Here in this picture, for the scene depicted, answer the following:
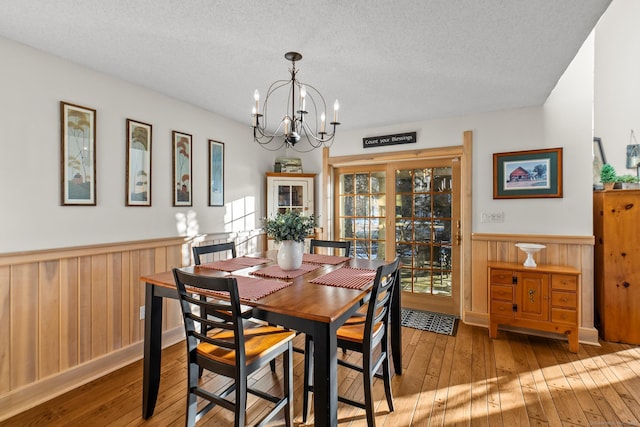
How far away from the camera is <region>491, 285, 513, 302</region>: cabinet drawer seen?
9.57 ft

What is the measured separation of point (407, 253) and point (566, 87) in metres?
2.31

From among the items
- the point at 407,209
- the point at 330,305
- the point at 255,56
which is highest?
the point at 255,56

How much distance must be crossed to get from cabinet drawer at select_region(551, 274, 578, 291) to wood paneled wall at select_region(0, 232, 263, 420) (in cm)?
350

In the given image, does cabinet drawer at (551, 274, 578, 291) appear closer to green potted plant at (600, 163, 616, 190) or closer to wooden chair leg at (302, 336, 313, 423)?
green potted plant at (600, 163, 616, 190)

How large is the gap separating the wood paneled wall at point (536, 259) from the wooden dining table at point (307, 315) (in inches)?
68.6

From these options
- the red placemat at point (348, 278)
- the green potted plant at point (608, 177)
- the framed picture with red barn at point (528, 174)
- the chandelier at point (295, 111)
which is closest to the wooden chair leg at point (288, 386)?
the red placemat at point (348, 278)

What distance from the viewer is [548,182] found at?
3.04m

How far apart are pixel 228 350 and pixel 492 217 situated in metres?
2.93

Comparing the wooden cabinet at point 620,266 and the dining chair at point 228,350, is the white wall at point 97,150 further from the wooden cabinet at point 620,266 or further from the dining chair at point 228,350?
the wooden cabinet at point 620,266

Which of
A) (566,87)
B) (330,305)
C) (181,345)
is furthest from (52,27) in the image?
(566,87)

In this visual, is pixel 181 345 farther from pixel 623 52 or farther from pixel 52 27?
pixel 623 52

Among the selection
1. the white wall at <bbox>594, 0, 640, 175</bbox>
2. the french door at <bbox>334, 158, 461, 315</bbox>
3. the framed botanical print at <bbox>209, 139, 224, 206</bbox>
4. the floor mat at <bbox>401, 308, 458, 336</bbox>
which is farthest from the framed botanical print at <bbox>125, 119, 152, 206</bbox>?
the white wall at <bbox>594, 0, 640, 175</bbox>

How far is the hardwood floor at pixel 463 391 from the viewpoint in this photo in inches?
73.7

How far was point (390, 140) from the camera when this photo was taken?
377cm
